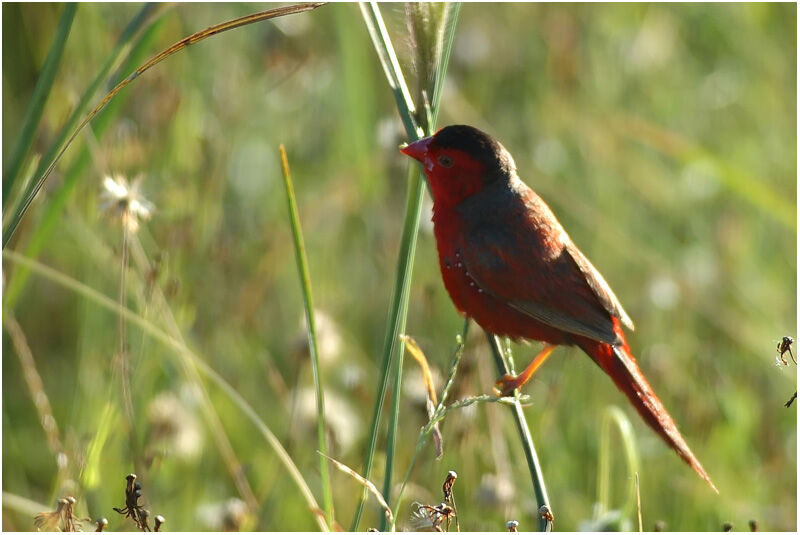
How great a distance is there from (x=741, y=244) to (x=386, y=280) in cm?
174

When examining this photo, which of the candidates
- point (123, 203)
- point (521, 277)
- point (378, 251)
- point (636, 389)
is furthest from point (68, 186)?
point (378, 251)

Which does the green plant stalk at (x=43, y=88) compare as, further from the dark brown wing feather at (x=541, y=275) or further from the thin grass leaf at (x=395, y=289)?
the dark brown wing feather at (x=541, y=275)

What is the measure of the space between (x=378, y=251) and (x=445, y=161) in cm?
195

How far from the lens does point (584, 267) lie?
Result: 2.75m

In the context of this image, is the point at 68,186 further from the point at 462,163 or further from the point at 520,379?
the point at 520,379

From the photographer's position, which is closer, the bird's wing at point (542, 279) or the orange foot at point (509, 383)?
the bird's wing at point (542, 279)

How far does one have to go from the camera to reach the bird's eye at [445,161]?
9.18 ft

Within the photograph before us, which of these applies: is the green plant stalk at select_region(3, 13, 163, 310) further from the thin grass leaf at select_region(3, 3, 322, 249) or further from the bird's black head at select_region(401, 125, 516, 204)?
the bird's black head at select_region(401, 125, 516, 204)

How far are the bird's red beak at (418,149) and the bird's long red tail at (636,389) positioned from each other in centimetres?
68

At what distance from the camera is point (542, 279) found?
2697mm

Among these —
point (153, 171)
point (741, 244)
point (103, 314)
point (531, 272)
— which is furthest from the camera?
point (741, 244)

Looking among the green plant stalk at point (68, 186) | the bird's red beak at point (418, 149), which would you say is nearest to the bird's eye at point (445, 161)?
the bird's red beak at point (418, 149)

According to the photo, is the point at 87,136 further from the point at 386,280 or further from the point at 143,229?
the point at 386,280

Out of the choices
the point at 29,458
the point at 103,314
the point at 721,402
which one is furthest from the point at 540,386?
the point at 29,458
